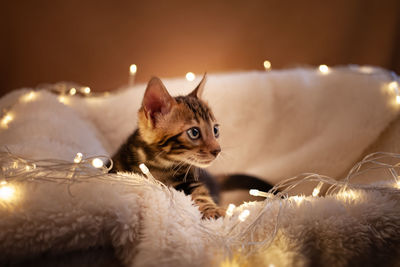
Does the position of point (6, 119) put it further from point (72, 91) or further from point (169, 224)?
point (169, 224)

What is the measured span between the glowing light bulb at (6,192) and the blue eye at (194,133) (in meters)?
0.41

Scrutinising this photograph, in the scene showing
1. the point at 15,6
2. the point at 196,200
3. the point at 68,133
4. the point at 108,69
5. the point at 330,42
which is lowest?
the point at 196,200

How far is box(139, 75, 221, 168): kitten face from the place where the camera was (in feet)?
2.74

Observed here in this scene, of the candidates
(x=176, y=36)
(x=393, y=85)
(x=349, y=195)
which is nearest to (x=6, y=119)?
(x=176, y=36)

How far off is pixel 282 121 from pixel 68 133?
855 millimetres

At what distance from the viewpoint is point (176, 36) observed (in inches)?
64.4

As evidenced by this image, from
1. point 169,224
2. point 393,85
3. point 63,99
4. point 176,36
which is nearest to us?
point 169,224

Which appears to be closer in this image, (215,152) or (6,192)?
(6,192)

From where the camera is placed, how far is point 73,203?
0.60m

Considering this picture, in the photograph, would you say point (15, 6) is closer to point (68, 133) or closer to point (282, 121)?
point (68, 133)

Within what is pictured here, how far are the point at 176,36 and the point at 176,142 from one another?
94cm

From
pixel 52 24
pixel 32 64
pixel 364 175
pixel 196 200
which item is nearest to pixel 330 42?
pixel 364 175

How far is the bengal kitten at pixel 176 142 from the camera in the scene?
836 mm

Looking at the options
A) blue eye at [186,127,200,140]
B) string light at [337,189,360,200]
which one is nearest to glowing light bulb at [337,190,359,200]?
string light at [337,189,360,200]
